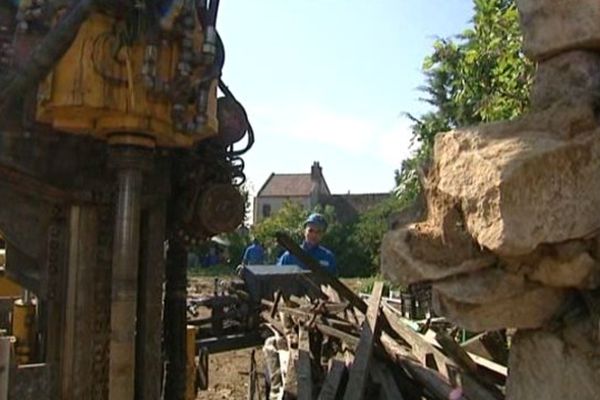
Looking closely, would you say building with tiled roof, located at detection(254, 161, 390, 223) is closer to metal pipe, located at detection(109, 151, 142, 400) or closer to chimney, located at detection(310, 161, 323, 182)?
chimney, located at detection(310, 161, 323, 182)

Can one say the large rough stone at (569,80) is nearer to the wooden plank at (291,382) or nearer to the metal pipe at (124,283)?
the metal pipe at (124,283)

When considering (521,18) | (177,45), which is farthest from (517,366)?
(177,45)

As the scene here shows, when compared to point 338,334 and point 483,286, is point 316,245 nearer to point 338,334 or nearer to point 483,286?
point 338,334

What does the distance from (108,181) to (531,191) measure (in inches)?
105

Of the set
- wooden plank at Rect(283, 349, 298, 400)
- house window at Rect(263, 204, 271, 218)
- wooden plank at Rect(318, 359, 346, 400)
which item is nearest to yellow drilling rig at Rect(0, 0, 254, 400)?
wooden plank at Rect(318, 359, 346, 400)

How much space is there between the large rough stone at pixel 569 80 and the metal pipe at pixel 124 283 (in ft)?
6.98

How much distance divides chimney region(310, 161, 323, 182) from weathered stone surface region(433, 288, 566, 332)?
54091 mm

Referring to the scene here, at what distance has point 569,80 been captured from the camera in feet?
4.12

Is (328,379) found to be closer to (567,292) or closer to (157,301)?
(157,301)

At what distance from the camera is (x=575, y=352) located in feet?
3.94

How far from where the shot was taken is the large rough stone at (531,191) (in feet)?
3.54

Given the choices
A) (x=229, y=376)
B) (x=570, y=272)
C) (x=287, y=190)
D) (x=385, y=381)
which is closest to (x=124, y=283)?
(x=570, y=272)

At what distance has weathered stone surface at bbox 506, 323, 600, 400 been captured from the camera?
3.85ft

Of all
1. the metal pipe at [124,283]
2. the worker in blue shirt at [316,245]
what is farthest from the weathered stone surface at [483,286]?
the worker in blue shirt at [316,245]
